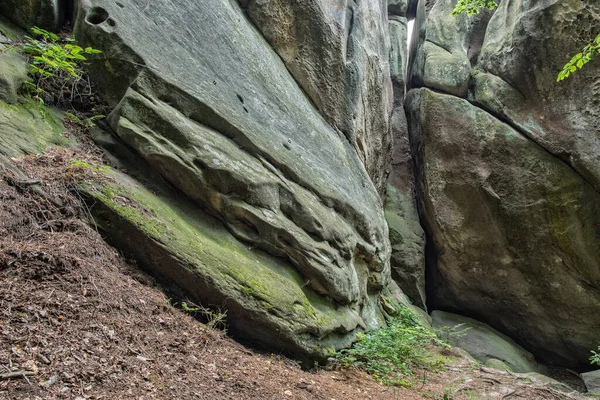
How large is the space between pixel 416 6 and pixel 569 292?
15.7m

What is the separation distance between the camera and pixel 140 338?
3236mm

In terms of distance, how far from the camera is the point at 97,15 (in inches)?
216

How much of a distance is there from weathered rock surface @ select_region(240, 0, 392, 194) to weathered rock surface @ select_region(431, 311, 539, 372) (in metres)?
5.99

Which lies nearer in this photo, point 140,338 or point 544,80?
point 140,338

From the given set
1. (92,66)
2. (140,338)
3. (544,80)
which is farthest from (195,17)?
(544,80)

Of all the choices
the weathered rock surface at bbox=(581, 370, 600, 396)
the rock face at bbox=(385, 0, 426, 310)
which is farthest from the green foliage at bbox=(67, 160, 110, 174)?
the weathered rock surface at bbox=(581, 370, 600, 396)

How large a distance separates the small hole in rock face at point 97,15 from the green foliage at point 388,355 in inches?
237

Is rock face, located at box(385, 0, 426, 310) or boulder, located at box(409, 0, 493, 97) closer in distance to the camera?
rock face, located at box(385, 0, 426, 310)

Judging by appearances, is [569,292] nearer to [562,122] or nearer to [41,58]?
[562,122]

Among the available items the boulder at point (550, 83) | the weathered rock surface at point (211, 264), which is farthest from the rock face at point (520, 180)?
the weathered rock surface at point (211, 264)

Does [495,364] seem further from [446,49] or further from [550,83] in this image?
[446,49]

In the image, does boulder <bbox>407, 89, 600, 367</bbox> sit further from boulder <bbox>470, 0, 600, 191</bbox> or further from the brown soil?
the brown soil

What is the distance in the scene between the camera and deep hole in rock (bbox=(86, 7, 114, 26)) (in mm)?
5441

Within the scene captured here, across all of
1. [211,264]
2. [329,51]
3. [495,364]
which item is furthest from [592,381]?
Result: [211,264]
